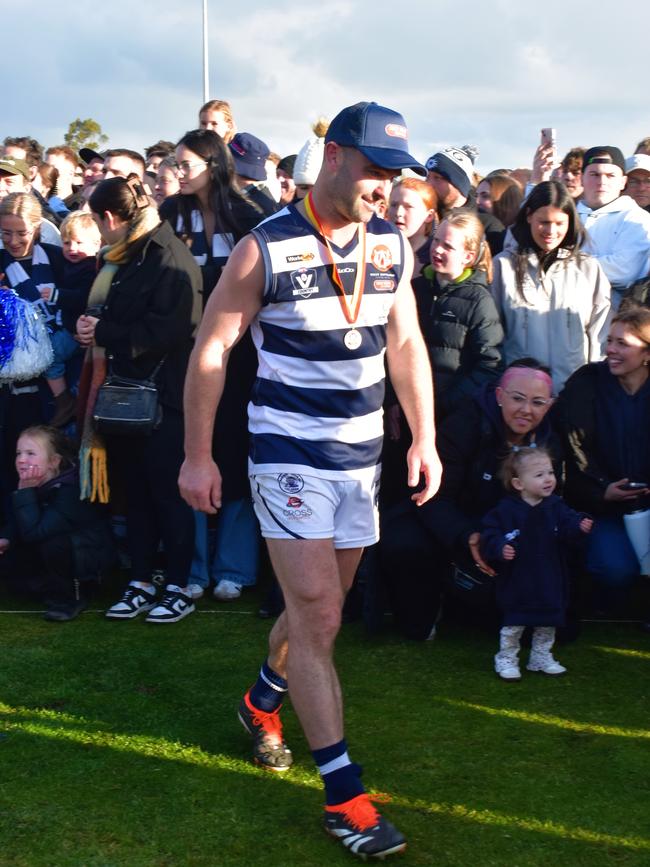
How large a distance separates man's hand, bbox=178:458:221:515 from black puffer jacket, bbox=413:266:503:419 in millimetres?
2258

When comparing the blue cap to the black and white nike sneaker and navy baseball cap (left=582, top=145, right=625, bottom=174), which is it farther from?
the black and white nike sneaker

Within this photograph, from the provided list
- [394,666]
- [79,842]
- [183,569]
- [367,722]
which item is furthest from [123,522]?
[79,842]

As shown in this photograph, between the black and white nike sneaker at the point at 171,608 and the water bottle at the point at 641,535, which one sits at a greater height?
the water bottle at the point at 641,535

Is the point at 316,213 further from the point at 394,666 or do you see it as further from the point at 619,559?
the point at 619,559

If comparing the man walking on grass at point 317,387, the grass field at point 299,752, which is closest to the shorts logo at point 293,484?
the man walking on grass at point 317,387

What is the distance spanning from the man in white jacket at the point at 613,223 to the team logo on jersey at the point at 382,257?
276cm

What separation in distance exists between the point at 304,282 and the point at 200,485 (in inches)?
27.7

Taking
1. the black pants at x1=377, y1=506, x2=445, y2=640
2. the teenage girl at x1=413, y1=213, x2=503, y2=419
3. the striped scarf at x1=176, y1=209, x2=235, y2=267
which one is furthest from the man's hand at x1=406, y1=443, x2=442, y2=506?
the striped scarf at x1=176, y1=209, x2=235, y2=267

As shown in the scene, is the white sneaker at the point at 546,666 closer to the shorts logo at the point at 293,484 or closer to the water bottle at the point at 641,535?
the water bottle at the point at 641,535

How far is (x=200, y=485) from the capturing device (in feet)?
11.4

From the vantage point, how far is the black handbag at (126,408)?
18.2 feet

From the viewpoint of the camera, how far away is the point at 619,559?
5.35 meters

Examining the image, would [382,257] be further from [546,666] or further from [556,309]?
[556,309]

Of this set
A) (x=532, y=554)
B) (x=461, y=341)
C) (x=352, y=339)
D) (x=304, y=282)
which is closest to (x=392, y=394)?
(x=461, y=341)
